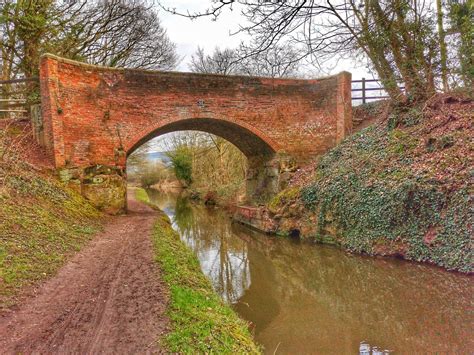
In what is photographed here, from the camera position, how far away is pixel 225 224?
14.1 metres

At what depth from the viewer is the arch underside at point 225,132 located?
450 inches

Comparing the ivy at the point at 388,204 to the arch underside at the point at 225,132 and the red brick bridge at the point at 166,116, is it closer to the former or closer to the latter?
the red brick bridge at the point at 166,116

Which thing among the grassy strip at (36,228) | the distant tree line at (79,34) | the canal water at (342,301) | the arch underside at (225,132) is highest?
the distant tree line at (79,34)

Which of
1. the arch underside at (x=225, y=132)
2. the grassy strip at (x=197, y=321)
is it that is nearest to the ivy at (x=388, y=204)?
the arch underside at (x=225, y=132)

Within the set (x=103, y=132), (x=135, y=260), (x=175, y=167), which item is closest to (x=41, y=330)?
(x=135, y=260)

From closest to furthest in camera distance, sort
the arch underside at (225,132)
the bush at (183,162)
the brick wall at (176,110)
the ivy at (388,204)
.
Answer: the ivy at (388,204)
the brick wall at (176,110)
the arch underside at (225,132)
the bush at (183,162)

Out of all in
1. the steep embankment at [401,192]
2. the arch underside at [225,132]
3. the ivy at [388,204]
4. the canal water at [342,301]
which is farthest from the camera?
the arch underside at [225,132]

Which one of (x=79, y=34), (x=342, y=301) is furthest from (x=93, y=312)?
(x=79, y=34)

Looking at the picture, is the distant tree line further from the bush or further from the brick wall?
the bush

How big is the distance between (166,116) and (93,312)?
8.11m

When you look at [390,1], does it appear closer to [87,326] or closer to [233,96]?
[233,96]

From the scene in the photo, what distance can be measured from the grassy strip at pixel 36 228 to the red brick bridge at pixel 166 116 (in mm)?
1314

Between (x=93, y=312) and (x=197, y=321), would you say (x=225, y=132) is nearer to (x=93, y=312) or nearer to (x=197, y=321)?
(x=93, y=312)

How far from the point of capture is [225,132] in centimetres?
1321
